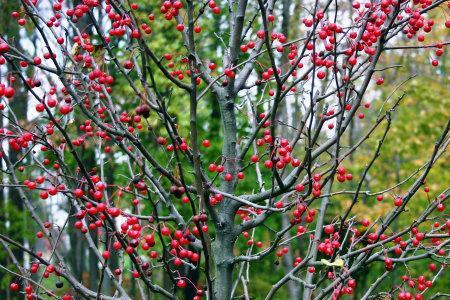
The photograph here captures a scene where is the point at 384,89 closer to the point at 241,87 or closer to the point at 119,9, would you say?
the point at 241,87

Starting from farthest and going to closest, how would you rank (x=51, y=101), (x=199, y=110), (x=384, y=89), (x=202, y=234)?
1. (x=384, y=89)
2. (x=199, y=110)
3. (x=51, y=101)
4. (x=202, y=234)

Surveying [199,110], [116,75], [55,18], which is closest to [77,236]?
[116,75]

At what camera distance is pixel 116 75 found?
42.1 ft

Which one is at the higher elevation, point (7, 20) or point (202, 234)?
point (7, 20)

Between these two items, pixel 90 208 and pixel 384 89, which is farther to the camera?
pixel 384 89

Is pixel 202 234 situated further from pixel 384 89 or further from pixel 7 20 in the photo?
pixel 384 89

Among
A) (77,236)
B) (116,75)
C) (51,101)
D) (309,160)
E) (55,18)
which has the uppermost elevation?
(116,75)

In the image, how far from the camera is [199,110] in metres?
10.9

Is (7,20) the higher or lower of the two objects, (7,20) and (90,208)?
the higher

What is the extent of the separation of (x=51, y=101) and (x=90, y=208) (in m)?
0.75

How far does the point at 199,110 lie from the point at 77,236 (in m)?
7.54

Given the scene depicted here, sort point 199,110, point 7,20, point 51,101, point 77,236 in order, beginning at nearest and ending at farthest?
point 51,101 < point 199,110 < point 7,20 < point 77,236

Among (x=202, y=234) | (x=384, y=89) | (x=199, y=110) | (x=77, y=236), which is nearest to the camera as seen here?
(x=202, y=234)

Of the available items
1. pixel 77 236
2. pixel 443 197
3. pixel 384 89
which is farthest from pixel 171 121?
pixel 77 236
